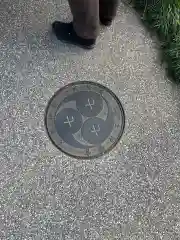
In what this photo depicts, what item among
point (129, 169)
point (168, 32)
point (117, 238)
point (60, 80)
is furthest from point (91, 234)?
point (168, 32)

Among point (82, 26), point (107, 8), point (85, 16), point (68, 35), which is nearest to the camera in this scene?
point (85, 16)

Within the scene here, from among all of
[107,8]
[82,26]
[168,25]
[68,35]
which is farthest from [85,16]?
[168,25]

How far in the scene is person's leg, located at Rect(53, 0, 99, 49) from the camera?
156cm

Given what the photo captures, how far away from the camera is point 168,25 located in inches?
Answer: 82.6

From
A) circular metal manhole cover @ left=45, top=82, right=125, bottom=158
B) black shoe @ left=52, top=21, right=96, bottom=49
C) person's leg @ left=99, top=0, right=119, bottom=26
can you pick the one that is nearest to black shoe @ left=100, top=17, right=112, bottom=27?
person's leg @ left=99, top=0, right=119, bottom=26

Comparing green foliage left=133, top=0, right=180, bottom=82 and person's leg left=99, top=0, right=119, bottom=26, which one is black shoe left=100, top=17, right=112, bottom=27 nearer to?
person's leg left=99, top=0, right=119, bottom=26

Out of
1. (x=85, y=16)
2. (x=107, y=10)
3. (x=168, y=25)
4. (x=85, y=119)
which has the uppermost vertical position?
(x=85, y=16)

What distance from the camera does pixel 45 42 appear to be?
80.7 inches

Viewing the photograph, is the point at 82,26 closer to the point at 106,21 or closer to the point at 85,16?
the point at 85,16

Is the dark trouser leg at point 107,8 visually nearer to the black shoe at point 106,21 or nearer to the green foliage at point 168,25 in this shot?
the black shoe at point 106,21

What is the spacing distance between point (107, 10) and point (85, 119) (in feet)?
1.63

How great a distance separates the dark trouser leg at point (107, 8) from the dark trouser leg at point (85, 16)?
0.14 m

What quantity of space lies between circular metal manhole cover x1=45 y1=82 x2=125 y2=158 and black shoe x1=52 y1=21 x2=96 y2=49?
0.19 m

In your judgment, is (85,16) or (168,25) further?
(168,25)
